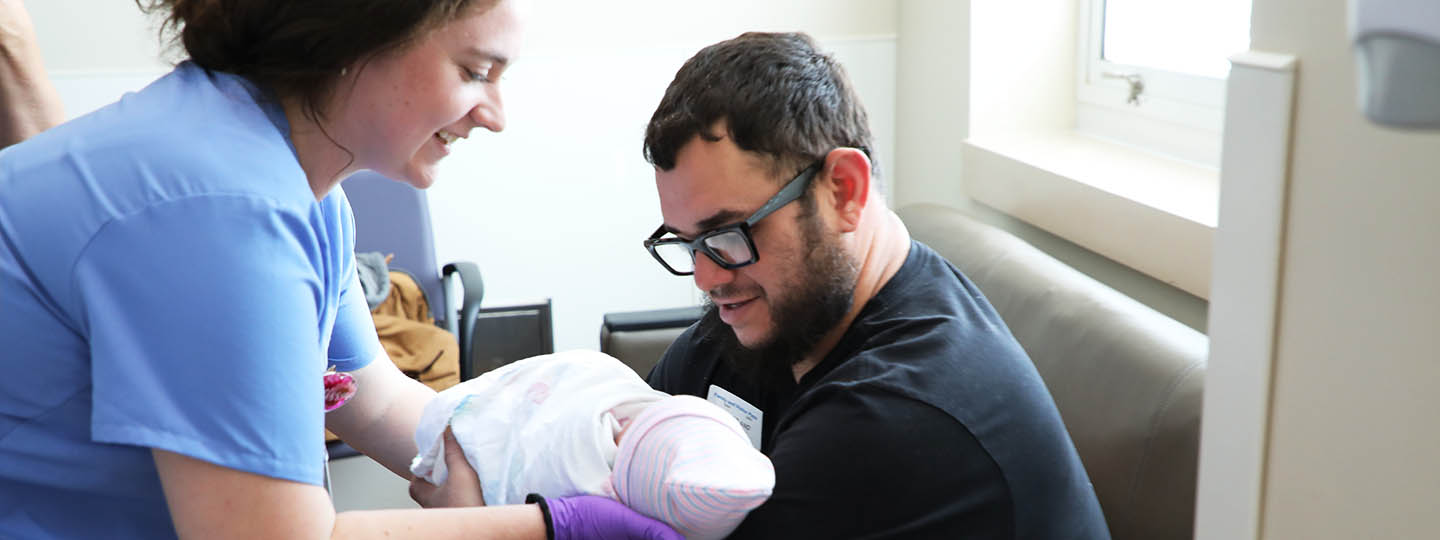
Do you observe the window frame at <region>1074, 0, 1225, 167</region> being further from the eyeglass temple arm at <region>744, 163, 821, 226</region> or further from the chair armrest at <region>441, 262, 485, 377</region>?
the chair armrest at <region>441, 262, 485, 377</region>

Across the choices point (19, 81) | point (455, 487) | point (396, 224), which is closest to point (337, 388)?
point (455, 487)

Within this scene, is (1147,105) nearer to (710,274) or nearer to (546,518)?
(710,274)

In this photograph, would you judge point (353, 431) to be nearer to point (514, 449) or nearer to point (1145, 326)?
point (514, 449)

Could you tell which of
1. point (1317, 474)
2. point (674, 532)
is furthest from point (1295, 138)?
point (674, 532)

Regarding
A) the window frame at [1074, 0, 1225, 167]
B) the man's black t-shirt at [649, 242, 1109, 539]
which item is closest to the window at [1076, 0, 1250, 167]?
the window frame at [1074, 0, 1225, 167]

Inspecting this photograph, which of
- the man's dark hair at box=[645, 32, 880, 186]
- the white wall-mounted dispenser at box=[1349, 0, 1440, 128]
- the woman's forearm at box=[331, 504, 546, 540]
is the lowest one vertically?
the woman's forearm at box=[331, 504, 546, 540]

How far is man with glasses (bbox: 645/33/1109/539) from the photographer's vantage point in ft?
4.09

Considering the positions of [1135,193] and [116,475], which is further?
[1135,193]

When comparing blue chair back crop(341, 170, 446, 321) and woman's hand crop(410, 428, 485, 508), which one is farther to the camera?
blue chair back crop(341, 170, 446, 321)

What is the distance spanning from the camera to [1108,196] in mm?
2543

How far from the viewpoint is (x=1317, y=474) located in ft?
3.23

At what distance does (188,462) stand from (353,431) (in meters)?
0.69

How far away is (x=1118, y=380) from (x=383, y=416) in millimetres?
1112

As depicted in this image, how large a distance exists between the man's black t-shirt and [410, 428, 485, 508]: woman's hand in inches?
14.6
